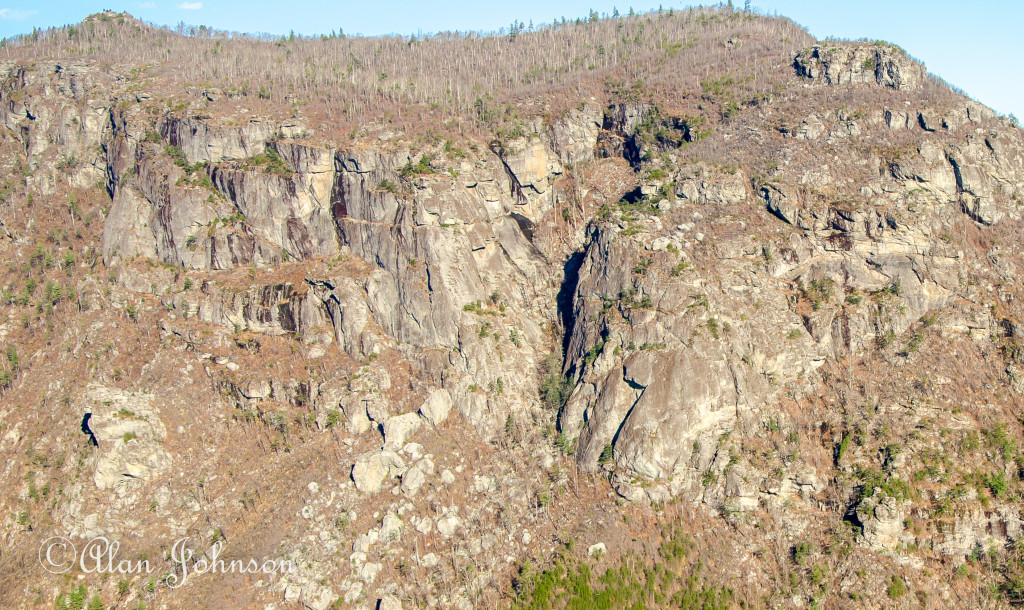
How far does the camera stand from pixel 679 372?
226ft

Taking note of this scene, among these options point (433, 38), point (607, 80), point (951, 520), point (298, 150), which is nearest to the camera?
point (951, 520)

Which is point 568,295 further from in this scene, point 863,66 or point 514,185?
point 863,66

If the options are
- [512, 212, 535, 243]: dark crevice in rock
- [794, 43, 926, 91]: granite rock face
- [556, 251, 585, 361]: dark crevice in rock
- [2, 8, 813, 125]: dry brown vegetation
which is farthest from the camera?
[2, 8, 813, 125]: dry brown vegetation

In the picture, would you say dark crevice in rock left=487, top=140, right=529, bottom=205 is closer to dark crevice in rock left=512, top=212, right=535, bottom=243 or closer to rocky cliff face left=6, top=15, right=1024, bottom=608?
rocky cliff face left=6, top=15, right=1024, bottom=608

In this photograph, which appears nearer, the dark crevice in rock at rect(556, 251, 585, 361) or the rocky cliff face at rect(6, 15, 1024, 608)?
the rocky cliff face at rect(6, 15, 1024, 608)

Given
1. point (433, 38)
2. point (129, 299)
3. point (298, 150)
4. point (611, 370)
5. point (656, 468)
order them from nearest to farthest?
point (656, 468)
point (611, 370)
point (129, 299)
point (298, 150)
point (433, 38)

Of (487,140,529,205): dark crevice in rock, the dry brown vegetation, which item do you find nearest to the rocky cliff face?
(487,140,529,205): dark crevice in rock

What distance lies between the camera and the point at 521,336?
7894cm

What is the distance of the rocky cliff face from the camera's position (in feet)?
211

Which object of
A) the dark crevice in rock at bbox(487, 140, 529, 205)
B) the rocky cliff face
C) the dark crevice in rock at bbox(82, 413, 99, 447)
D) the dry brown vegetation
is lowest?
the dark crevice in rock at bbox(82, 413, 99, 447)

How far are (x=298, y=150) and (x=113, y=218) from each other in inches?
937

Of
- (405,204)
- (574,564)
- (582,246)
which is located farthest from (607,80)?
(574,564)

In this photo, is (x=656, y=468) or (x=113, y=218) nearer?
(x=656, y=468)

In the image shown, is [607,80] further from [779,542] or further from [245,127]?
[779,542]
